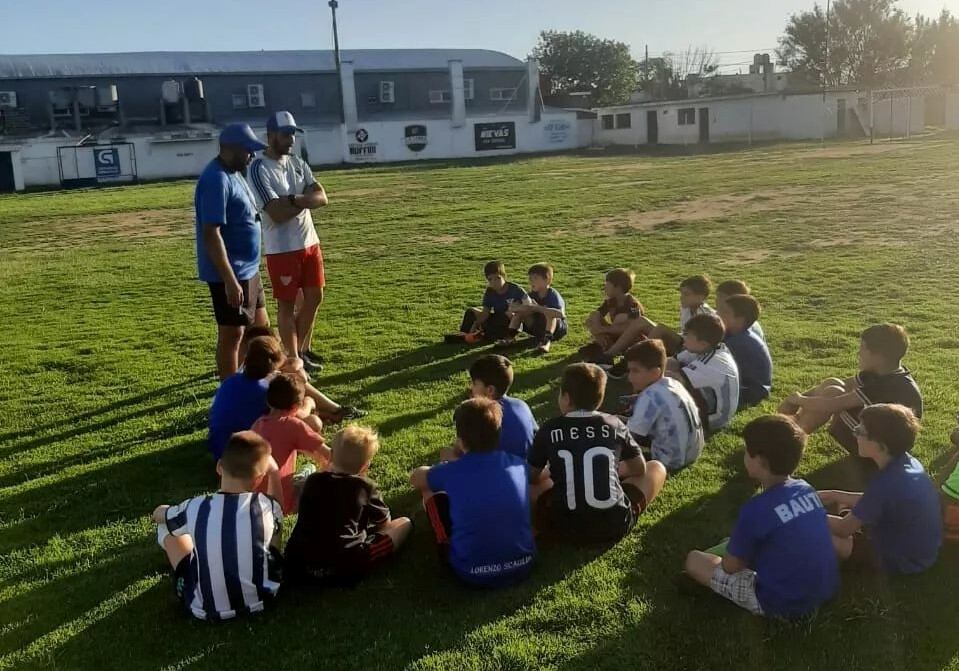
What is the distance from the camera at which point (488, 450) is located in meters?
3.83

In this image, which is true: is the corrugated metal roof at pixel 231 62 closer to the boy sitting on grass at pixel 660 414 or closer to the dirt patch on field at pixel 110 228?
the dirt patch on field at pixel 110 228

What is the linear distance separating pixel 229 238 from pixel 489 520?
11.0 ft

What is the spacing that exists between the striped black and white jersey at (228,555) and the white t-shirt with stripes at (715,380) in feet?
9.88

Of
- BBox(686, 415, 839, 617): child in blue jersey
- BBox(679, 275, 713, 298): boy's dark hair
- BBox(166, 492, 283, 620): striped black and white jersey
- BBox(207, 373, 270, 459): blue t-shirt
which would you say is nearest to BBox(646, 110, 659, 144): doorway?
BBox(679, 275, 713, 298): boy's dark hair

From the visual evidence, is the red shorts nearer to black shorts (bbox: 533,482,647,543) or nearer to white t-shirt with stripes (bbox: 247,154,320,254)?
white t-shirt with stripes (bbox: 247,154,320,254)

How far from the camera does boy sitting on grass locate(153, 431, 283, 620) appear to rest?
139 inches

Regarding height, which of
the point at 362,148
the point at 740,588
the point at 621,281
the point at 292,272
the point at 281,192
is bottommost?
the point at 740,588

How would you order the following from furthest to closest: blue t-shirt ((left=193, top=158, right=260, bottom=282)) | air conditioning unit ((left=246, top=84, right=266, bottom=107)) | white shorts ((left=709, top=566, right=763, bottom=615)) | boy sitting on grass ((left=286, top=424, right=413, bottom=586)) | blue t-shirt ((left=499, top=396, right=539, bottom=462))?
air conditioning unit ((left=246, top=84, right=266, bottom=107)) → blue t-shirt ((left=193, top=158, right=260, bottom=282)) → blue t-shirt ((left=499, top=396, right=539, bottom=462)) → boy sitting on grass ((left=286, top=424, right=413, bottom=586)) → white shorts ((left=709, top=566, right=763, bottom=615))

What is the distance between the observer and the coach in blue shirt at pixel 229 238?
18.9 feet

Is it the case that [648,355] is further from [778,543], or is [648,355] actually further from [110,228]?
[110,228]

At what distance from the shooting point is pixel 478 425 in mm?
3760

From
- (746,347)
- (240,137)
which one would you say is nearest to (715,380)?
(746,347)

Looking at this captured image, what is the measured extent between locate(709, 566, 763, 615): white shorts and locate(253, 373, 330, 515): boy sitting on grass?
2209 millimetres

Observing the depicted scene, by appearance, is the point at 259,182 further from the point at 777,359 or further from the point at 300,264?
the point at 777,359
